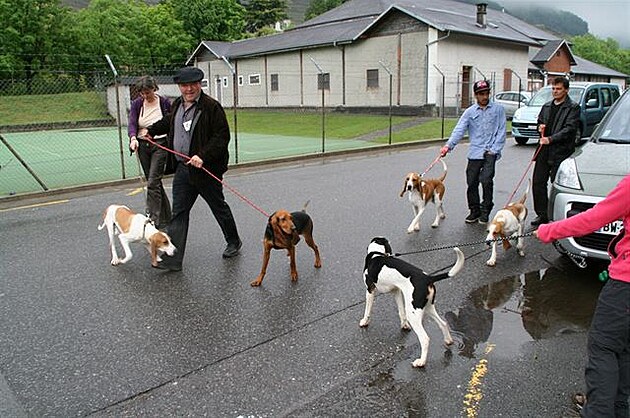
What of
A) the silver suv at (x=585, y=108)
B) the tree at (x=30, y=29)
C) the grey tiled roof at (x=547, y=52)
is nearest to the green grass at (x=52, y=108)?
the tree at (x=30, y=29)

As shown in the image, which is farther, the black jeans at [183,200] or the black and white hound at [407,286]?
the black jeans at [183,200]

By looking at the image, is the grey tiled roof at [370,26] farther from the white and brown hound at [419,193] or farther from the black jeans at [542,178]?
the white and brown hound at [419,193]

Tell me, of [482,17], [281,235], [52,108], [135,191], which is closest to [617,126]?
[281,235]

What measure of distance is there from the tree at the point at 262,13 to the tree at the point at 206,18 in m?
11.3

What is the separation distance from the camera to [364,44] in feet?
112

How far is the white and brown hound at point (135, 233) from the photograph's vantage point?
557 cm

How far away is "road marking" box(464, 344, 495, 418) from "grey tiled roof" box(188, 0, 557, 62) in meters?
28.8

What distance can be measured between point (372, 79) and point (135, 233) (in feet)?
98.6

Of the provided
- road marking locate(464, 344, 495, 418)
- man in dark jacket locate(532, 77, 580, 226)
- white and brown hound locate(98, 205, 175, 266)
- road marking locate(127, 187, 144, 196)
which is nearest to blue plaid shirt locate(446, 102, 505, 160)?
man in dark jacket locate(532, 77, 580, 226)

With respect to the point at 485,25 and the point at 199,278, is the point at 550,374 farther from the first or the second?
the point at 485,25

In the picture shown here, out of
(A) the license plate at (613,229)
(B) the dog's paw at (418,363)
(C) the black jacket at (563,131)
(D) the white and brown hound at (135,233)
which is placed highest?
(C) the black jacket at (563,131)

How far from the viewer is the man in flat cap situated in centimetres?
729

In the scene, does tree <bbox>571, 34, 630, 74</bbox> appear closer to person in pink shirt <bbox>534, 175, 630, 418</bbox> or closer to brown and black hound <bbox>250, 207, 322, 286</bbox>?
brown and black hound <bbox>250, 207, 322, 286</bbox>

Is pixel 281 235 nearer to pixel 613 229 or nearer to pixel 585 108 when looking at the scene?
pixel 613 229
